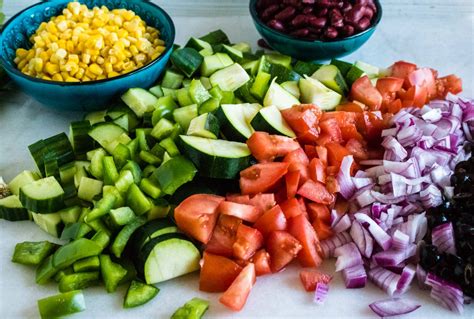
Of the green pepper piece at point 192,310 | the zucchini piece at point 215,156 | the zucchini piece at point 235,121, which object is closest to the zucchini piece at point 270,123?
the zucchini piece at point 235,121

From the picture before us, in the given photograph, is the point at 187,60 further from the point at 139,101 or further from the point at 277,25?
the point at 277,25

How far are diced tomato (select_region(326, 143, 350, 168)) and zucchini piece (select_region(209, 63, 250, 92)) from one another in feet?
1.65

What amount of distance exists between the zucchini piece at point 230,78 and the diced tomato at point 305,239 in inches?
29.2

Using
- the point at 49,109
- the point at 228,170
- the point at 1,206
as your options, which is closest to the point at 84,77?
the point at 49,109

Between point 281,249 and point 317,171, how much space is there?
1.12 feet

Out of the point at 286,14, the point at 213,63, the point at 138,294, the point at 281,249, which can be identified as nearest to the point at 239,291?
the point at 281,249

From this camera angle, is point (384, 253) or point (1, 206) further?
point (1, 206)

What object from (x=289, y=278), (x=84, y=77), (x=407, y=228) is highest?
(x=84, y=77)

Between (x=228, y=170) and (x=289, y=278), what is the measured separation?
433 millimetres

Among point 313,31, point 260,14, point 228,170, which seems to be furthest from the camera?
point 260,14

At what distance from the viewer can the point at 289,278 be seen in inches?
75.8

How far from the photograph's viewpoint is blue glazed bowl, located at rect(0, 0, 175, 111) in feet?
7.75

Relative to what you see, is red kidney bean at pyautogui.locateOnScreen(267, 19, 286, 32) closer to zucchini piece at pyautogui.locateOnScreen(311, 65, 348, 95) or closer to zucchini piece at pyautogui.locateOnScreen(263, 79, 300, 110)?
zucchini piece at pyautogui.locateOnScreen(311, 65, 348, 95)

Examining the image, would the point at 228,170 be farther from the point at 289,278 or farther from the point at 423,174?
the point at 423,174
